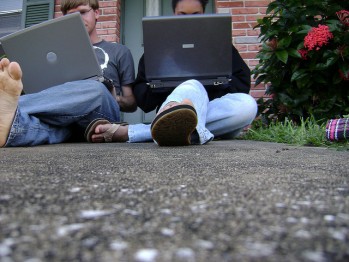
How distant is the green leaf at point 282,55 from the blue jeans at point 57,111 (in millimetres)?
1107

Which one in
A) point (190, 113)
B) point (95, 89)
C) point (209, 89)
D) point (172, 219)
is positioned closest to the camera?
point (172, 219)

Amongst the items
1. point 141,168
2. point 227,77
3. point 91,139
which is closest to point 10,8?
point 91,139

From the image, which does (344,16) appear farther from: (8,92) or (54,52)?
(8,92)

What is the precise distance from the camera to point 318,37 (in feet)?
6.49

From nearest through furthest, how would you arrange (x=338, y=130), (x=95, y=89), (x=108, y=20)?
(x=338, y=130)
(x=95, y=89)
(x=108, y=20)

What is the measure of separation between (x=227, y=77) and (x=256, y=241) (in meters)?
1.31

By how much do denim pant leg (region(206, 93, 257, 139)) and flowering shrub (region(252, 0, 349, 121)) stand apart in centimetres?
65

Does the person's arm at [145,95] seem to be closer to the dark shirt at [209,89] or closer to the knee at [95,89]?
the dark shirt at [209,89]

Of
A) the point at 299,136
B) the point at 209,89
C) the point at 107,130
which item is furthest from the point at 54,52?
the point at 299,136

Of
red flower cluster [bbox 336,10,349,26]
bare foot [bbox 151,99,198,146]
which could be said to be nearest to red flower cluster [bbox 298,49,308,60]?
red flower cluster [bbox 336,10,349,26]

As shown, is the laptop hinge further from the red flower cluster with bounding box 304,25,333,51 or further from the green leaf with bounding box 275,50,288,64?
the red flower cluster with bounding box 304,25,333,51

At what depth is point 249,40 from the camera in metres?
2.93

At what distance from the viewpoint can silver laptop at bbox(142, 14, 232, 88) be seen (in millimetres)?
1424

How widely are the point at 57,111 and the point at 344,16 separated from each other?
1.72m
